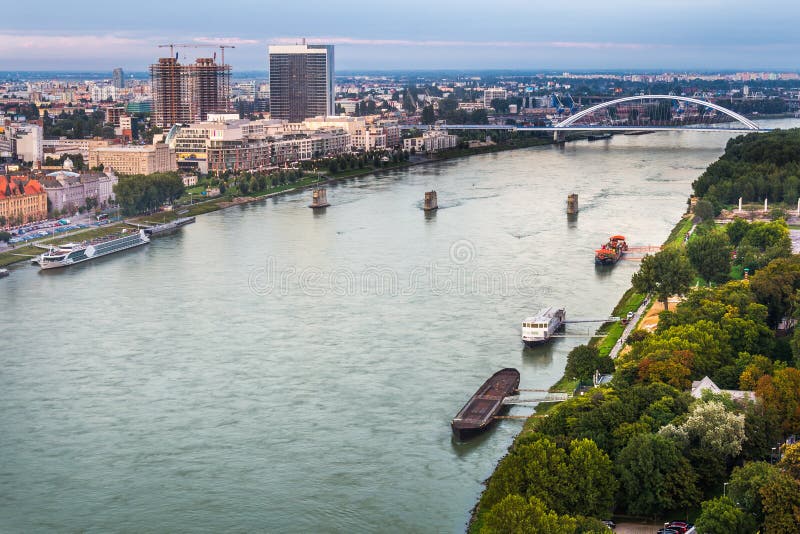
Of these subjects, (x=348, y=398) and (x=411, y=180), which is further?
(x=411, y=180)

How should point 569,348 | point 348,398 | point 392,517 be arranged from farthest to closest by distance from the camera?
point 569,348, point 348,398, point 392,517

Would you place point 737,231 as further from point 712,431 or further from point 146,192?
point 146,192

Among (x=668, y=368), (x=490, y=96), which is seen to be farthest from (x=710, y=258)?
(x=490, y=96)

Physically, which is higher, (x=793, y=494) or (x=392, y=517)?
(x=793, y=494)

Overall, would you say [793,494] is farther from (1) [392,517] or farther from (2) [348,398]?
(2) [348,398]

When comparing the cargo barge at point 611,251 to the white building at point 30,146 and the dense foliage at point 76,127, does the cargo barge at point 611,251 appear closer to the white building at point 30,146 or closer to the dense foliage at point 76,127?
the white building at point 30,146

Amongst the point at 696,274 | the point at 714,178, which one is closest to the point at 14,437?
the point at 696,274
